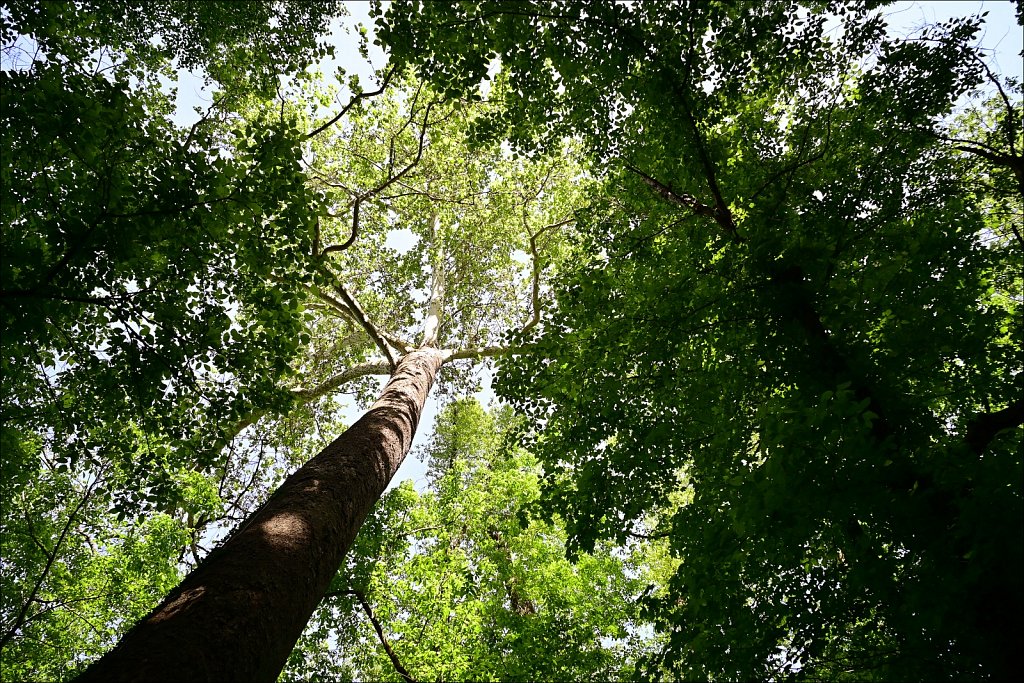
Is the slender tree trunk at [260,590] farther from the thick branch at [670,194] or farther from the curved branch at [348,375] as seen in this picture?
the curved branch at [348,375]

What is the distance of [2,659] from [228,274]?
8922 millimetres

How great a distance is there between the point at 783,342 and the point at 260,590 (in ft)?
13.6

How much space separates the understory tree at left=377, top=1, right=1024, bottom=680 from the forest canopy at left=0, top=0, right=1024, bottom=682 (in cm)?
3

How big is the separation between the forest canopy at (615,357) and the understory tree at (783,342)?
0.03 metres

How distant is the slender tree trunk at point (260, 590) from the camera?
2.02 metres

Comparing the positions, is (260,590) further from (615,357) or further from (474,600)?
(474,600)

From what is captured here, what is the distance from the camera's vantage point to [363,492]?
4.05 m

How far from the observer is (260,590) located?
2.53m

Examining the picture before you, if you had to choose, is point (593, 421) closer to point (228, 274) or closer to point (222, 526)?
point (228, 274)

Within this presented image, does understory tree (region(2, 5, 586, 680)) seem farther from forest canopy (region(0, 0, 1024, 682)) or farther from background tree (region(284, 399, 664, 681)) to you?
background tree (region(284, 399, 664, 681))

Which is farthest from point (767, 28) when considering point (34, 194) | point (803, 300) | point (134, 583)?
point (134, 583)

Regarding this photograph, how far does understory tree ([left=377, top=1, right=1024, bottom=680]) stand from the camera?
294 cm

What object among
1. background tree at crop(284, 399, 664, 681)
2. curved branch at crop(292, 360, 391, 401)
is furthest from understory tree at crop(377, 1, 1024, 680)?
curved branch at crop(292, 360, 391, 401)

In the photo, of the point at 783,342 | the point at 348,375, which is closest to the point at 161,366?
the point at 783,342
